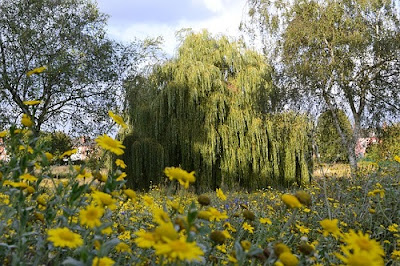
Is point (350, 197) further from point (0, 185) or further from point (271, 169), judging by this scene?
→ point (271, 169)

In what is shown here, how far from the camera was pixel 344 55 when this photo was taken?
1139 cm

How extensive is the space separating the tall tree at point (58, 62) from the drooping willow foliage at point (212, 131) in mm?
2093

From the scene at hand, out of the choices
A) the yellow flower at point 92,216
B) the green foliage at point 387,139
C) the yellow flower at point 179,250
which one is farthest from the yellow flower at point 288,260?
the green foliage at point 387,139

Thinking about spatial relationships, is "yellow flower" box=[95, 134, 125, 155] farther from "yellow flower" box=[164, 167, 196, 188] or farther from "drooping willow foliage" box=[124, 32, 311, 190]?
"drooping willow foliage" box=[124, 32, 311, 190]

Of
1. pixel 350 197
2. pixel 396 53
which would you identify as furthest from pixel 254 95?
pixel 350 197

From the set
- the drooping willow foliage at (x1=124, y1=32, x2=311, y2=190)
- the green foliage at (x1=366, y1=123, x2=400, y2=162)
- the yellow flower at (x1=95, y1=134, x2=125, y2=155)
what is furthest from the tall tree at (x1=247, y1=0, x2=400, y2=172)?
the yellow flower at (x1=95, y1=134, x2=125, y2=155)

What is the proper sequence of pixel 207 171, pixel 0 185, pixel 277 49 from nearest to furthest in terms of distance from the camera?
pixel 0 185
pixel 207 171
pixel 277 49

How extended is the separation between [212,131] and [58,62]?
493 centimetres

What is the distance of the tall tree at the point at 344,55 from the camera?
11.4 meters

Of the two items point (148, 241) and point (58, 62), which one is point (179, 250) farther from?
point (58, 62)

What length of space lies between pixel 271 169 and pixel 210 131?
1.87 meters

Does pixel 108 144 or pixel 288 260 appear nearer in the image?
pixel 288 260

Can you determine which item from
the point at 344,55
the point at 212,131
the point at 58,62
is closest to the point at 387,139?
the point at 344,55

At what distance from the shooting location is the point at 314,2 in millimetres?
11828
